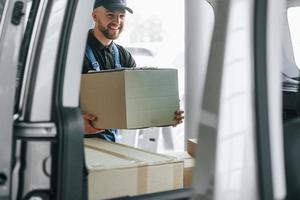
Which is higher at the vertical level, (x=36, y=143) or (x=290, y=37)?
(x=290, y=37)

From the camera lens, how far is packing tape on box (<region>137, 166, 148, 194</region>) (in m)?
1.85

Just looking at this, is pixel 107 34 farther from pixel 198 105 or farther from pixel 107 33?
pixel 198 105

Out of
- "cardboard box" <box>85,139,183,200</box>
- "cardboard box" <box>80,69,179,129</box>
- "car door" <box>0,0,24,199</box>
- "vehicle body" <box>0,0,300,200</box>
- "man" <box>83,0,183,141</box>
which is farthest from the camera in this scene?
"man" <box>83,0,183,141</box>

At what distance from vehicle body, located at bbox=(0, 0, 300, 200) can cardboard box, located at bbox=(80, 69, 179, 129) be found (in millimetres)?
519

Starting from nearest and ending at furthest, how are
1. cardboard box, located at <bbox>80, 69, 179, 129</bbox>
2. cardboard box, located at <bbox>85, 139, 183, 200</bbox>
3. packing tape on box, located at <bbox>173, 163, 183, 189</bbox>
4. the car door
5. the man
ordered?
the car door → cardboard box, located at <bbox>85, 139, 183, 200</bbox> → packing tape on box, located at <bbox>173, 163, 183, 189</bbox> → cardboard box, located at <bbox>80, 69, 179, 129</bbox> → the man

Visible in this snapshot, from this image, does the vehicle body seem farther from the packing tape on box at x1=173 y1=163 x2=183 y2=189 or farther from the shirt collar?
the shirt collar

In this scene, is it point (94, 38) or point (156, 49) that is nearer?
point (94, 38)

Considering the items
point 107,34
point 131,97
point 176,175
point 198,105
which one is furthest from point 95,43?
point 198,105

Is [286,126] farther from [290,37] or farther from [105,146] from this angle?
[290,37]

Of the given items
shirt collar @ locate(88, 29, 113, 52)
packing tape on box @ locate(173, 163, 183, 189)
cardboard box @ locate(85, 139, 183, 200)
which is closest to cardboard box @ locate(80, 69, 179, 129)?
cardboard box @ locate(85, 139, 183, 200)

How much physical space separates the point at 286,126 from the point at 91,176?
78cm

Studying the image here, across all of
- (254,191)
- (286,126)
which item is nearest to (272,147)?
(254,191)

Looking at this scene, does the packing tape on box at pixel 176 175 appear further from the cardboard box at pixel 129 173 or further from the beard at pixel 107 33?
the beard at pixel 107 33

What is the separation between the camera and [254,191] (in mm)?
977
